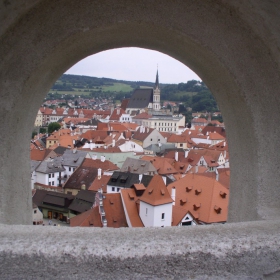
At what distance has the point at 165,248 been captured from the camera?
157cm

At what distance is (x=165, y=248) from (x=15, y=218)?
1.18m

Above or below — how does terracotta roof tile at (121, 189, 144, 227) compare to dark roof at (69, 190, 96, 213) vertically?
above

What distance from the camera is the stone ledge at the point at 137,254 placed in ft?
5.02

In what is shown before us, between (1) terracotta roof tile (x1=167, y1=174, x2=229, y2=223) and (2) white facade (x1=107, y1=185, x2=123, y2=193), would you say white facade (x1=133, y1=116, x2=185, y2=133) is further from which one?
(1) terracotta roof tile (x1=167, y1=174, x2=229, y2=223)

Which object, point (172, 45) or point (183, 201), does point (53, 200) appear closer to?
point (183, 201)

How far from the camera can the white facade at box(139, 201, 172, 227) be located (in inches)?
738

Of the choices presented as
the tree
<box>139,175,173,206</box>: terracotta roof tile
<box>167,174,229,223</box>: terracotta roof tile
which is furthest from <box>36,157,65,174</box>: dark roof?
the tree

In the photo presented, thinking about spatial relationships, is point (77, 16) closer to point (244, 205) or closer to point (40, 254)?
point (40, 254)

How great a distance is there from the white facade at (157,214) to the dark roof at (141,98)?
79.6 meters

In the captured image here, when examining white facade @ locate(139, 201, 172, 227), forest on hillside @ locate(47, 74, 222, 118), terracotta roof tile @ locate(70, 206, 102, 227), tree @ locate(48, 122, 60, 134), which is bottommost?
terracotta roof tile @ locate(70, 206, 102, 227)

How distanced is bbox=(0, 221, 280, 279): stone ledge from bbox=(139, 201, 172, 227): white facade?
17.3 m

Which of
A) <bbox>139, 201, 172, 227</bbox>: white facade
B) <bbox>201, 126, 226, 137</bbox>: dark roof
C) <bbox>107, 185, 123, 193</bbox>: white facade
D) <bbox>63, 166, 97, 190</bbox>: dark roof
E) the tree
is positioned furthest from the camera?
the tree

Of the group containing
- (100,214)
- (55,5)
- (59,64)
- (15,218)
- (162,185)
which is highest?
(55,5)

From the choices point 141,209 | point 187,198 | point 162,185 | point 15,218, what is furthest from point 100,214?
point 15,218
